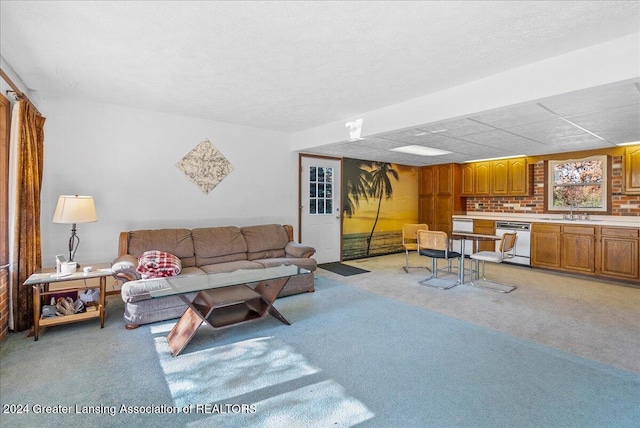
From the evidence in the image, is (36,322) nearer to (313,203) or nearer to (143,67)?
(143,67)

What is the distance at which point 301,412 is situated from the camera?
6.01 feet

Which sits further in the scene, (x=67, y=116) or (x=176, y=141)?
(x=176, y=141)

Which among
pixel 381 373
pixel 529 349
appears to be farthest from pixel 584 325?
pixel 381 373

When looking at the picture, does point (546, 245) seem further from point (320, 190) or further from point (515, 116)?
point (320, 190)

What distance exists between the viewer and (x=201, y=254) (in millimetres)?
4055

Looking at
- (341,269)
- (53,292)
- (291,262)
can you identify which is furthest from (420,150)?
(53,292)

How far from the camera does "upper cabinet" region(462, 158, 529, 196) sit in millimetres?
6152

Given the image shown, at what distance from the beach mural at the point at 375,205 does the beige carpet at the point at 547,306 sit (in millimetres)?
1251

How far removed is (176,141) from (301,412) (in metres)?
3.81

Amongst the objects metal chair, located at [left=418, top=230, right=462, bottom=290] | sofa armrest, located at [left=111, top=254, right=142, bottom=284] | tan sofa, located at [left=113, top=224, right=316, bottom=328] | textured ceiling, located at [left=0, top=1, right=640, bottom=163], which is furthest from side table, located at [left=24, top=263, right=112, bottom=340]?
metal chair, located at [left=418, top=230, right=462, bottom=290]

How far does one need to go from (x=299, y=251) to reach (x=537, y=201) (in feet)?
15.9

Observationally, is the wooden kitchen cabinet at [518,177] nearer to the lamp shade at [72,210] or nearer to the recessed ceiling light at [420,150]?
the recessed ceiling light at [420,150]

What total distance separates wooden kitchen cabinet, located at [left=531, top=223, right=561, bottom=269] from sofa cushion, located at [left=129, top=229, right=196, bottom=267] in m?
5.63

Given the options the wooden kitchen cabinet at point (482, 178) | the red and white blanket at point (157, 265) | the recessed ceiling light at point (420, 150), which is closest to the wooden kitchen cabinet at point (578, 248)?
the wooden kitchen cabinet at point (482, 178)
